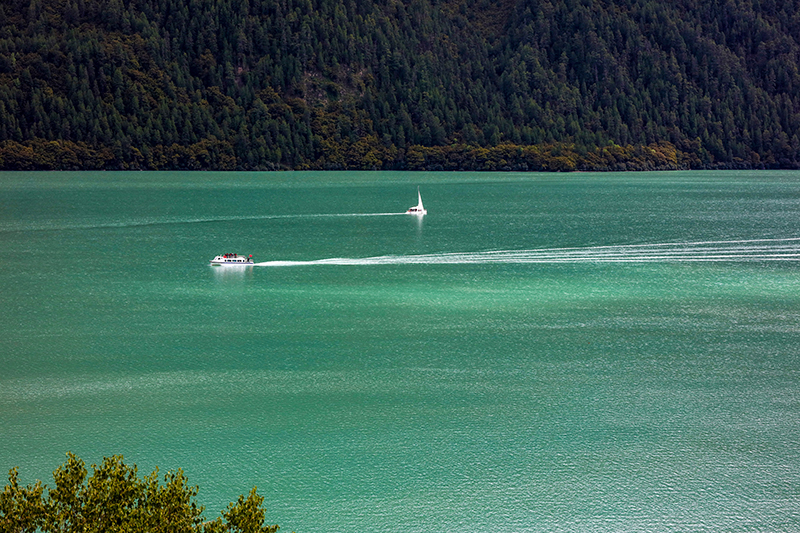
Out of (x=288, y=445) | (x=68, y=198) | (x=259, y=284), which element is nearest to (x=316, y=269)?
(x=259, y=284)

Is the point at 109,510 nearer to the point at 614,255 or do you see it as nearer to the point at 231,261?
the point at 231,261

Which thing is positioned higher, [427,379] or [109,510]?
[109,510]

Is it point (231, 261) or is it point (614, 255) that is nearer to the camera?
point (231, 261)

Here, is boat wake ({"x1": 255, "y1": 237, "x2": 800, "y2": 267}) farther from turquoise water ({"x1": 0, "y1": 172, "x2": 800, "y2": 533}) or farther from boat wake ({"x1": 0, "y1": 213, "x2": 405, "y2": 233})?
boat wake ({"x1": 0, "y1": 213, "x2": 405, "y2": 233})

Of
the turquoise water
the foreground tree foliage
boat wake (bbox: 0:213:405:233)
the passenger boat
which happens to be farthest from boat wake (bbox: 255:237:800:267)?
the foreground tree foliage

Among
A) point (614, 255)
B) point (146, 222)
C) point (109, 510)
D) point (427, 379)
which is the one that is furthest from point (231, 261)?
point (109, 510)

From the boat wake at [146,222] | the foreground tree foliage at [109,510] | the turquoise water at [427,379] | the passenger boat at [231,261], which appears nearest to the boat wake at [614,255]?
the turquoise water at [427,379]
